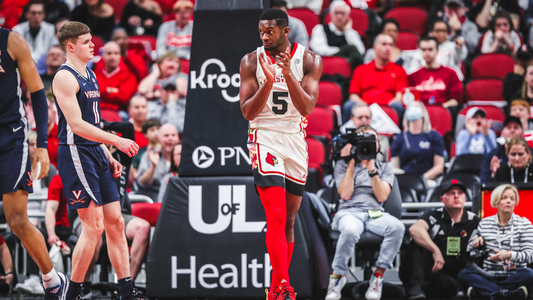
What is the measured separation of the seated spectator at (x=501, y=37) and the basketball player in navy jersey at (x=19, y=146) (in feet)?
28.4

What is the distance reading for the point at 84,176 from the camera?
15.1 feet

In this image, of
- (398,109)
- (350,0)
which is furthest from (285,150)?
(350,0)

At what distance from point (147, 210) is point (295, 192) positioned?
8.67 ft

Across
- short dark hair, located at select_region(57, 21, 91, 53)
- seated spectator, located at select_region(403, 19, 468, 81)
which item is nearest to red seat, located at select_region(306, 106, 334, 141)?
seated spectator, located at select_region(403, 19, 468, 81)

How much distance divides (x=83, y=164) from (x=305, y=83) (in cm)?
173

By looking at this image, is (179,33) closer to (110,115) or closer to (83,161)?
(110,115)

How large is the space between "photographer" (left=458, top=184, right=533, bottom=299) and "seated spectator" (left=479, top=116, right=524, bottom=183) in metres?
1.04

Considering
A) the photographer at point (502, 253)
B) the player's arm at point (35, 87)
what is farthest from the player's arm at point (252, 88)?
the photographer at point (502, 253)

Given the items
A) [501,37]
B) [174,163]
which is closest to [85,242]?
[174,163]

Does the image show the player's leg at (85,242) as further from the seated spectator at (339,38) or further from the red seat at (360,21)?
the red seat at (360,21)

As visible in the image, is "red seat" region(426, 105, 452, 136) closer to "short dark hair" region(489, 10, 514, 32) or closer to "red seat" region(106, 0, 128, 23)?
"short dark hair" region(489, 10, 514, 32)

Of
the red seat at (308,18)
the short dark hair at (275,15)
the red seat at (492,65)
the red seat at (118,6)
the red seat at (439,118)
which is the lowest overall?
the red seat at (439,118)

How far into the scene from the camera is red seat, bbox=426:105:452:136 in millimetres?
9344

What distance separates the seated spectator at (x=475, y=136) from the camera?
8.47 metres
